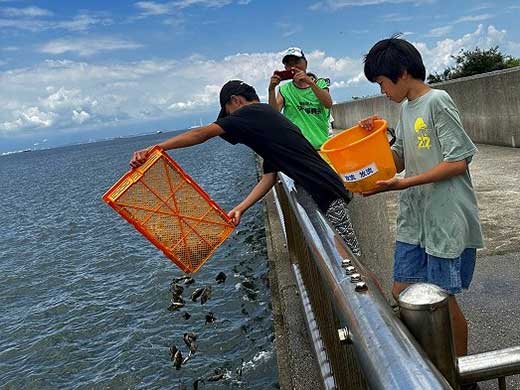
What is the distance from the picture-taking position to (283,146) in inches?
144

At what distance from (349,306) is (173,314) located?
8718 millimetres

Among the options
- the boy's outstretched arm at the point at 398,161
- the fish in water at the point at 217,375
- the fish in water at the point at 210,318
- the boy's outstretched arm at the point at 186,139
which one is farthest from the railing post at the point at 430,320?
the fish in water at the point at 210,318

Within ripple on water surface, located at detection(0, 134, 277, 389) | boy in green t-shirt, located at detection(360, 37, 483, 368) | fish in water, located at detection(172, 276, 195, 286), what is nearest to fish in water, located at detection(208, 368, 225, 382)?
ripple on water surface, located at detection(0, 134, 277, 389)

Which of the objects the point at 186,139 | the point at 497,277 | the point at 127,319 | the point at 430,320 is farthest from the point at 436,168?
the point at 127,319

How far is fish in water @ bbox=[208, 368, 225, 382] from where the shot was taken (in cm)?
673

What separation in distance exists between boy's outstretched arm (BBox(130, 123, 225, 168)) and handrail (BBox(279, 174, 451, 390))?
1.95 meters

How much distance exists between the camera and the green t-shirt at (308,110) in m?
4.72

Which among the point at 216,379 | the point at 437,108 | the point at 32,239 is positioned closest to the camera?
the point at 437,108

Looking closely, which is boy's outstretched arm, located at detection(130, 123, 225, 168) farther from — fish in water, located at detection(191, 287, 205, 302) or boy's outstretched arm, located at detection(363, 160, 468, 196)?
fish in water, located at detection(191, 287, 205, 302)

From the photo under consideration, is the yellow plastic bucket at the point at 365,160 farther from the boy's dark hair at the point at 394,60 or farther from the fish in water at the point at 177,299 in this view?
the fish in water at the point at 177,299

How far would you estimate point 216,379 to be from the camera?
6727mm

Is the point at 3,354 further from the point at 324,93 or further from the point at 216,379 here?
the point at 324,93

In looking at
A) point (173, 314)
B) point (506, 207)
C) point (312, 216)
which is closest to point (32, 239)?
point (173, 314)

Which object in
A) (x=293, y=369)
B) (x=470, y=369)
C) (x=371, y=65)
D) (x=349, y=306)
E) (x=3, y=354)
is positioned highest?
(x=371, y=65)
